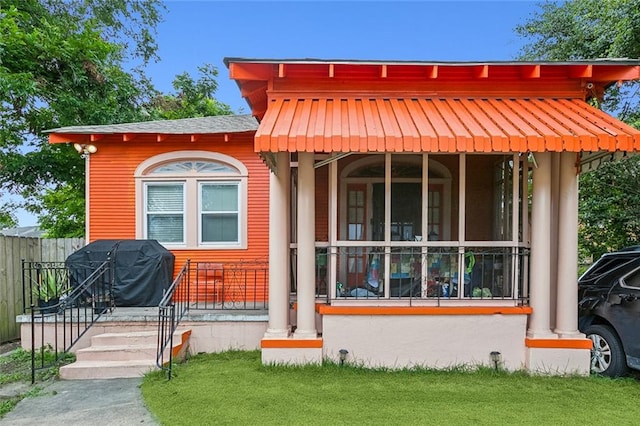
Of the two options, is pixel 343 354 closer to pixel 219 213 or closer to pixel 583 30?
pixel 219 213

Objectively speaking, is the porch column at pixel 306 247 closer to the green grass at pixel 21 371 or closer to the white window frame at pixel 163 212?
the green grass at pixel 21 371

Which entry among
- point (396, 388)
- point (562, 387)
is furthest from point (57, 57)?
point (562, 387)

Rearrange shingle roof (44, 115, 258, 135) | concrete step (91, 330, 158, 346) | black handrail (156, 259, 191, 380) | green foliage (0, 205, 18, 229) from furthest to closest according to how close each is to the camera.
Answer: green foliage (0, 205, 18, 229) → shingle roof (44, 115, 258, 135) → concrete step (91, 330, 158, 346) → black handrail (156, 259, 191, 380)

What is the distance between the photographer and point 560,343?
4848 mm

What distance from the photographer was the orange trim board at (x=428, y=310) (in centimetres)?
499

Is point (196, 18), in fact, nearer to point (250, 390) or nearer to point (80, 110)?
point (80, 110)

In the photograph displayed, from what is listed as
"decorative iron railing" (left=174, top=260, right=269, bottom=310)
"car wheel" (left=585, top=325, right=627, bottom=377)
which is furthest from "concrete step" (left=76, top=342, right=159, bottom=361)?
"car wheel" (left=585, top=325, right=627, bottom=377)

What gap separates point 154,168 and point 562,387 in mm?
7413

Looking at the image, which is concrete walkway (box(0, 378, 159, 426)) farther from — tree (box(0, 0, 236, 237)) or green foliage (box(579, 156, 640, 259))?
green foliage (box(579, 156, 640, 259))

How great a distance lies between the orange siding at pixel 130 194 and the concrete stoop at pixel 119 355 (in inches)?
89.8

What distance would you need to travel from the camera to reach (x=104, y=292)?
6.44 meters

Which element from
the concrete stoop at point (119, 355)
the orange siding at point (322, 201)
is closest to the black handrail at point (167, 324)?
the concrete stoop at point (119, 355)

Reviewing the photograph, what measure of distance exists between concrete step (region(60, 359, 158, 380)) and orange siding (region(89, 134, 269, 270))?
2.89 metres

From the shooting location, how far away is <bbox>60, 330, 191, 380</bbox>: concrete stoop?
492cm
